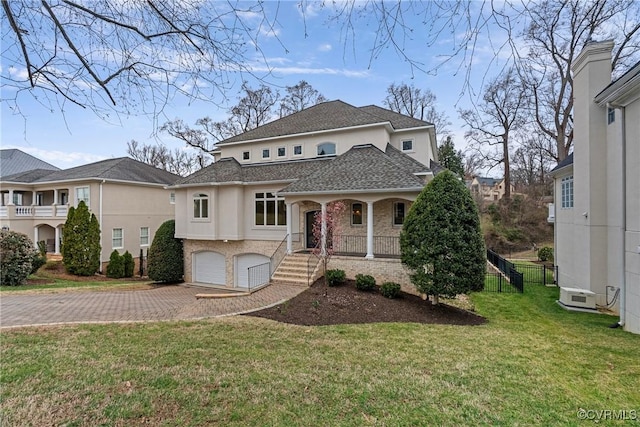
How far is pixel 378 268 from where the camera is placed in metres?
12.6

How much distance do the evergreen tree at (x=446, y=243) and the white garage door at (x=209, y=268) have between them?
1175cm

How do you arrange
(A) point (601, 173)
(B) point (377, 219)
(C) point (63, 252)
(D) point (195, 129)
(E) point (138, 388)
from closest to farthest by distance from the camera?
(E) point (138, 388) < (A) point (601, 173) < (B) point (377, 219) < (C) point (63, 252) < (D) point (195, 129)

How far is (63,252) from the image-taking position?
19.1m

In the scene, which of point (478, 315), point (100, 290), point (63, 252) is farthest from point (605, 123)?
point (63, 252)

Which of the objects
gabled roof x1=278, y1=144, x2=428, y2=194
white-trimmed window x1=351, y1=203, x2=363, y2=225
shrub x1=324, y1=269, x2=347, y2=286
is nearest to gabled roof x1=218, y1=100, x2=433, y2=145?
gabled roof x1=278, y1=144, x2=428, y2=194

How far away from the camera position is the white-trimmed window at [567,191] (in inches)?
572

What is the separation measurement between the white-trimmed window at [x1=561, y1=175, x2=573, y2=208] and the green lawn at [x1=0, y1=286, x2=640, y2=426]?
29.6 feet

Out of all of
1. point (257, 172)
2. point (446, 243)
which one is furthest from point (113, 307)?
point (446, 243)

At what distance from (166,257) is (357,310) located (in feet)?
44.2

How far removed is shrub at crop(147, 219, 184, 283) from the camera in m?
17.7

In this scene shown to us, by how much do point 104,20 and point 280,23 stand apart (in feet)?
7.94

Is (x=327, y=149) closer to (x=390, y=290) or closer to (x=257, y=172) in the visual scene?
(x=257, y=172)

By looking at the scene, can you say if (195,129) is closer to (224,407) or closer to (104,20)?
(104,20)

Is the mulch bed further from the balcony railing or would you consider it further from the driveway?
the balcony railing
